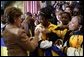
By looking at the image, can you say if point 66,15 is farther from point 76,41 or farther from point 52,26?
point 76,41

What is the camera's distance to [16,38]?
1941 millimetres

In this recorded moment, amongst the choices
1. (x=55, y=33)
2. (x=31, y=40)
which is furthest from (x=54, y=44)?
(x=31, y=40)

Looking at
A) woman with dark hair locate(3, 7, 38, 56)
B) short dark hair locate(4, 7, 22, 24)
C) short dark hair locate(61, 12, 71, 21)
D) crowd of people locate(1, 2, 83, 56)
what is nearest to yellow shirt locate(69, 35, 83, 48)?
crowd of people locate(1, 2, 83, 56)

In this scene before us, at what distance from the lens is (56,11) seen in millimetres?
2500

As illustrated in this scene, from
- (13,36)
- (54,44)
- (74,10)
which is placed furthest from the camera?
(74,10)

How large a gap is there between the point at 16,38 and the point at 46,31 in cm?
55

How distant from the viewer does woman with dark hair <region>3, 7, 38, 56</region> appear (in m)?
1.94

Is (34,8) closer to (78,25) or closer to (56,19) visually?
(56,19)

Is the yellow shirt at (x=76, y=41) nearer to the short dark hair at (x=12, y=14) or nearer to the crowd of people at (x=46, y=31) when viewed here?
the crowd of people at (x=46, y=31)

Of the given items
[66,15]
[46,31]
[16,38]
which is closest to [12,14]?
[16,38]

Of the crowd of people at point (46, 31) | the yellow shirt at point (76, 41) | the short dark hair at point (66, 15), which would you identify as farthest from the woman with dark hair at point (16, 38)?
the short dark hair at point (66, 15)

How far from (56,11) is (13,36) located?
71 cm

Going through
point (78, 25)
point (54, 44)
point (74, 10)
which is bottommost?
point (54, 44)

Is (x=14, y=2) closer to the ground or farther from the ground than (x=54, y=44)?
farther from the ground
